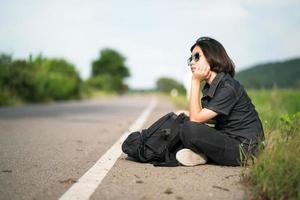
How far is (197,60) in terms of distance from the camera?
5.21 meters

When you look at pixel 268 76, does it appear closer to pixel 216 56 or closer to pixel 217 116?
pixel 217 116

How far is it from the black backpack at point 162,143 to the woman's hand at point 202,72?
0.47m

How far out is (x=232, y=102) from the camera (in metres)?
4.96

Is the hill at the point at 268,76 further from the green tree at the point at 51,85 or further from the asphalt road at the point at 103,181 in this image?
the green tree at the point at 51,85

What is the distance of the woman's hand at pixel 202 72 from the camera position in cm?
516

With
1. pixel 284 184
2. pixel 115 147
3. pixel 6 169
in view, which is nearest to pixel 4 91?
pixel 115 147

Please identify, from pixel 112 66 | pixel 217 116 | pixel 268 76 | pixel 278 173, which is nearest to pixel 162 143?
pixel 217 116

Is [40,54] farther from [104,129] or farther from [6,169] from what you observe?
[6,169]

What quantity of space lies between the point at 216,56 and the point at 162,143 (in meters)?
1.07

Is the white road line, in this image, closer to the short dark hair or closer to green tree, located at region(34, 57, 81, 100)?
the short dark hair

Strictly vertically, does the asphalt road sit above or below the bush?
below

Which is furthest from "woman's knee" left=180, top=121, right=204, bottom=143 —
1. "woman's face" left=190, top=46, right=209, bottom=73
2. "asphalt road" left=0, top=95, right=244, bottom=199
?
"woman's face" left=190, top=46, right=209, bottom=73

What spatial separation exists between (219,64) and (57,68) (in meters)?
43.3

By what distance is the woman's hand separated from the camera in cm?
516
